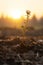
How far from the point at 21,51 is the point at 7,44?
1.85 m

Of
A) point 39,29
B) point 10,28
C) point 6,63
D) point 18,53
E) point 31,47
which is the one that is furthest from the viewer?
point 10,28

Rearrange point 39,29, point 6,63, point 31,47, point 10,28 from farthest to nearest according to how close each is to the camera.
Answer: point 10,28 → point 39,29 → point 31,47 → point 6,63

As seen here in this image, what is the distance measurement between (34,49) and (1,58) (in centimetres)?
196

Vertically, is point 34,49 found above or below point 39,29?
above

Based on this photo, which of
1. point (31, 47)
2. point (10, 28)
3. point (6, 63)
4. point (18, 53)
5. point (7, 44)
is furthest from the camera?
point (10, 28)

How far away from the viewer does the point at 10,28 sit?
2589cm

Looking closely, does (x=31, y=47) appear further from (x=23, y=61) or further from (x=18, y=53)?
(x=23, y=61)

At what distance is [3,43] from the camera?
43.3 ft

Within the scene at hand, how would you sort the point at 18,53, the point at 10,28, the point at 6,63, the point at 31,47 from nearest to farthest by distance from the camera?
the point at 6,63
the point at 18,53
the point at 31,47
the point at 10,28

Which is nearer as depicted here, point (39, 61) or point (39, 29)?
point (39, 61)

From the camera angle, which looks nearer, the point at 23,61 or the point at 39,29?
the point at 23,61

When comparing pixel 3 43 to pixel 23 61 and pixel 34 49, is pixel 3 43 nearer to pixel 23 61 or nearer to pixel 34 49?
pixel 34 49

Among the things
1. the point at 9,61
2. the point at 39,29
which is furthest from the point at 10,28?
the point at 9,61

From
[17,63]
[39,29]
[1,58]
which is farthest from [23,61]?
[39,29]
